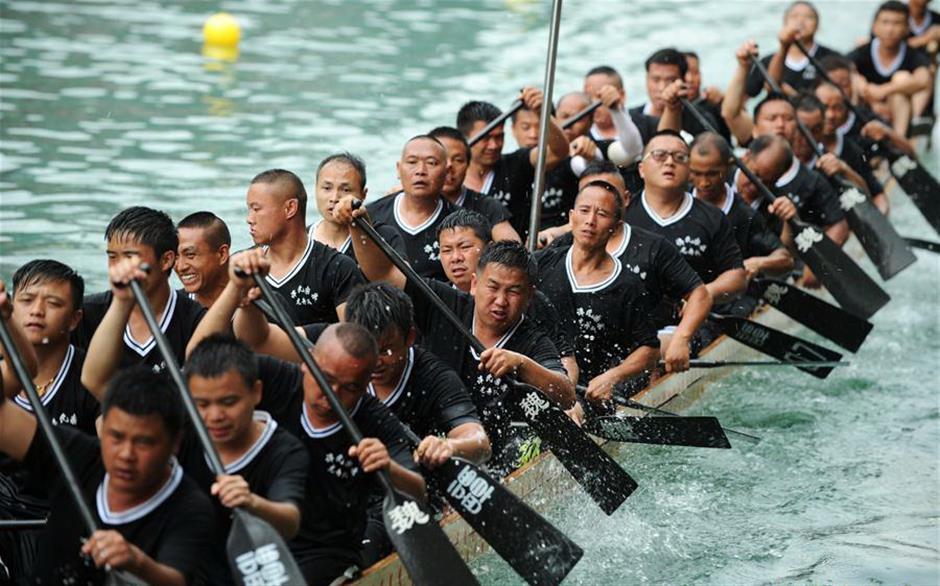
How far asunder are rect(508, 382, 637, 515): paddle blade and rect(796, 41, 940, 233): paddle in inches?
183

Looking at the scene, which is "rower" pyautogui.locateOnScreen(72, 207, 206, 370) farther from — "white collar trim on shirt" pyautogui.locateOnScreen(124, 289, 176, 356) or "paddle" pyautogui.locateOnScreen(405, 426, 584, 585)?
"paddle" pyautogui.locateOnScreen(405, 426, 584, 585)

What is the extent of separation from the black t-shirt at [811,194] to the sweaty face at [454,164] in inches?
83.9

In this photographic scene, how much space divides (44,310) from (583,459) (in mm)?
1729

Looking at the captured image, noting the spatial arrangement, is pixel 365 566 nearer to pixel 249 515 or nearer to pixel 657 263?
pixel 249 515

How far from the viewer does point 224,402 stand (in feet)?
10.9

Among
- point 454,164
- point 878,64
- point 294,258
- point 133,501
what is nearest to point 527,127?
point 454,164

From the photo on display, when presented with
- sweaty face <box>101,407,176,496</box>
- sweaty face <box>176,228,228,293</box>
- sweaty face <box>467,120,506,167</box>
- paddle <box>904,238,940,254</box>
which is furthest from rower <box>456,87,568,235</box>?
sweaty face <box>101,407,176,496</box>

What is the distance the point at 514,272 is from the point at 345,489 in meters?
1.05

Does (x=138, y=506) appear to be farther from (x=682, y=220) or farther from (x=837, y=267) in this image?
(x=837, y=267)

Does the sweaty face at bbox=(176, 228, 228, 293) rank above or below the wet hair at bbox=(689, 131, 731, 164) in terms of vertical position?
above

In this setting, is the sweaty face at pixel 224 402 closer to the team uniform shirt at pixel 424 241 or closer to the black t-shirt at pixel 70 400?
the black t-shirt at pixel 70 400

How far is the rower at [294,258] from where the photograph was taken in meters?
4.77

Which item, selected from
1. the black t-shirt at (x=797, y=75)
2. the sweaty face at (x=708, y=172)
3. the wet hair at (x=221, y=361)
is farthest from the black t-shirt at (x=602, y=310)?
the black t-shirt at (x=797, y=75)

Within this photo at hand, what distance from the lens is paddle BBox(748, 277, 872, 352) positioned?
258 inches
